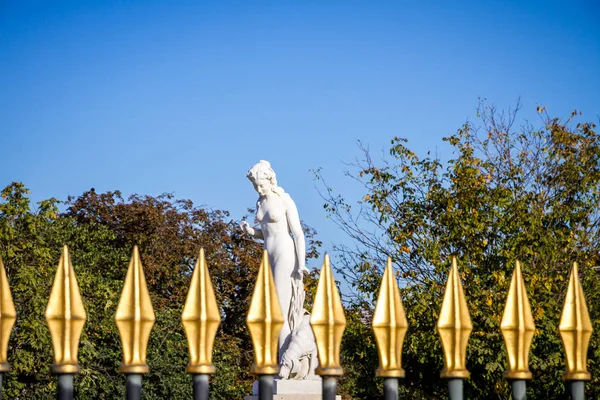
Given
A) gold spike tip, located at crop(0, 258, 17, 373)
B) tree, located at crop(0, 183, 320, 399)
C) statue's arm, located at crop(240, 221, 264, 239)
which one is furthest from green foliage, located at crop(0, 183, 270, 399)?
gold spike tip, located at crop(0, 258, 17, 373)

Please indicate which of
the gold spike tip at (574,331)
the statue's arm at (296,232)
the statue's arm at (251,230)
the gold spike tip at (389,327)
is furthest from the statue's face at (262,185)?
the gold spike tip at (389,327)

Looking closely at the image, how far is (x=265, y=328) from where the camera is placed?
2834 mm

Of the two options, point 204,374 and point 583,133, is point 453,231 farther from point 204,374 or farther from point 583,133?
point 204,374

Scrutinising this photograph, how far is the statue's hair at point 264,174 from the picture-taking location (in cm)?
1166

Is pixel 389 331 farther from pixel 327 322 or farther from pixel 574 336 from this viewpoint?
pixel 574 336

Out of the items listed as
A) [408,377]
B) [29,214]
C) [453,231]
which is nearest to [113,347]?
[29,214]

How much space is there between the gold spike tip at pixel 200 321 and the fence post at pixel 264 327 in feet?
0.39

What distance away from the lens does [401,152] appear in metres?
19.4

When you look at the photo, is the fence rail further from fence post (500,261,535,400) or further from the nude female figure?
the nude female figure

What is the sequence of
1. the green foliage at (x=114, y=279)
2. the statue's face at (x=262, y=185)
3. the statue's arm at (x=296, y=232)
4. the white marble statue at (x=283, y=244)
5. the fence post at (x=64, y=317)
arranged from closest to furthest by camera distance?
the fence post at (x=64, y=317) → the white marble statue at (x=283, y=244) → the statue's arm at (x=296, y=232) → the statue's face at (x=262, y=185) → the green foliage at (x=114, y=279)

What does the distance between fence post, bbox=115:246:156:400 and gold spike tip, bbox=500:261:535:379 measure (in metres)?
1.11

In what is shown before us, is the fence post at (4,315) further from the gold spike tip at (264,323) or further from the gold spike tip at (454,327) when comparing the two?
the gold spike tip at (454,327)

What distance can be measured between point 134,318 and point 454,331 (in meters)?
0.98

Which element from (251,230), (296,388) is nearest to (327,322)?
(296,388)
